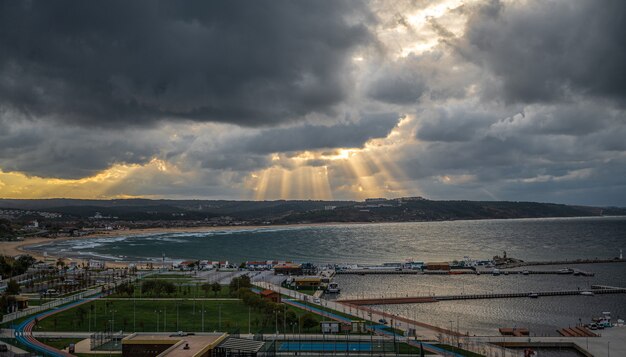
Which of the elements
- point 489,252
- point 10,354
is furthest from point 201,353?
point 489,252

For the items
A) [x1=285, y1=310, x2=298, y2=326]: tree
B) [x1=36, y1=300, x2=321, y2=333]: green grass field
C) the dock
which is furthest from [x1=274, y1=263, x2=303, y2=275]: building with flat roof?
the dock

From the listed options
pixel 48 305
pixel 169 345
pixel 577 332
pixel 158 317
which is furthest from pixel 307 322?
pixel 48 305

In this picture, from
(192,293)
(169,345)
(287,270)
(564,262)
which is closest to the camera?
(169,345)

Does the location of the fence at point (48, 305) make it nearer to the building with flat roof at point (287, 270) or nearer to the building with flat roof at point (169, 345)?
the building with flat roof at point (169, 345)

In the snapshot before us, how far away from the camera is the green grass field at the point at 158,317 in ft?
138

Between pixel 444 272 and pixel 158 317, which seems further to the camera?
pixel 444 272

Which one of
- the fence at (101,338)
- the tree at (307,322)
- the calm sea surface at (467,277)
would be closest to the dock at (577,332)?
the calm sea surface at (467,277)

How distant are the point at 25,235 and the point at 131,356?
168 metres

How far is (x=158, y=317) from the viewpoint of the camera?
1810 inches

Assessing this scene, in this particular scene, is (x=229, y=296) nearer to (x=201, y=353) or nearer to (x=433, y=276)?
(x=201, y=353)

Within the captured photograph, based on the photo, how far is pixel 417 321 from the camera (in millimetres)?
50469

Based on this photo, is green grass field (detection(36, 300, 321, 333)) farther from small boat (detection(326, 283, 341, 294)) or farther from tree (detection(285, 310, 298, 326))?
small boat (detection(326, 283, 341, 294))

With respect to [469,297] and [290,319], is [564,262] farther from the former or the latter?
[290,319]

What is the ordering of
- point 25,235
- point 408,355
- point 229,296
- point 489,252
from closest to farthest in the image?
point 408,355, point 229,296, point 489,252, point 25,235
